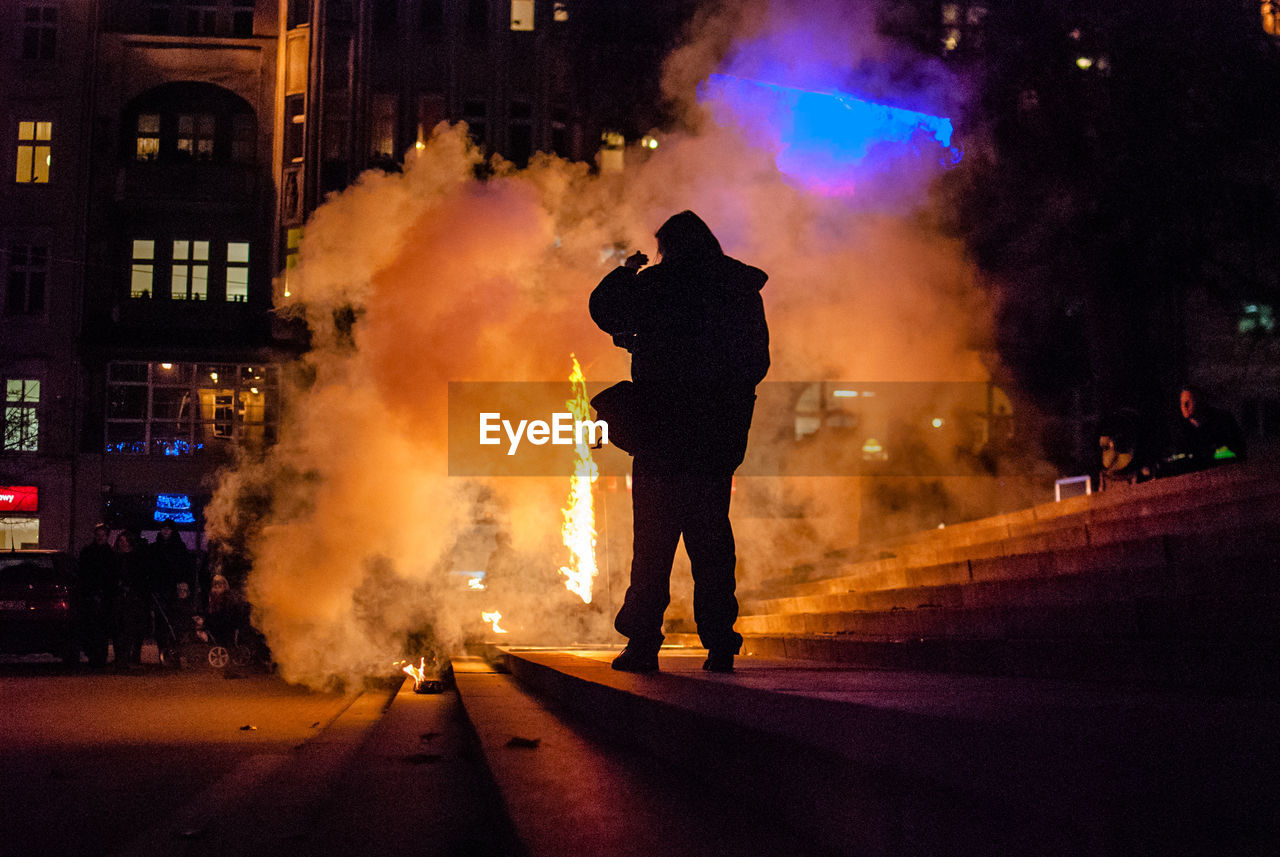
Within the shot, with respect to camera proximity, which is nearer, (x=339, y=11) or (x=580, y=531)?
(x=580, y=531)

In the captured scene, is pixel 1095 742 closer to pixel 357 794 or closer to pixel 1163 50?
pixel 357 794

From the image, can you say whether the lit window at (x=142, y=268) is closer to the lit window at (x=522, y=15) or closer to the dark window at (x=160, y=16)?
the dark window at (x=160, y=16)

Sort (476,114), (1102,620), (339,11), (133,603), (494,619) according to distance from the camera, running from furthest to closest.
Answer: (339,11) < (476,114) < (133,603) < (494,619) < (1102,620)

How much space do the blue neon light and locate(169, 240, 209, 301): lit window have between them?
20.2 m

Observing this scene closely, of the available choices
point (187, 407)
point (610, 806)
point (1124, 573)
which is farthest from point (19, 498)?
point (610, 806)

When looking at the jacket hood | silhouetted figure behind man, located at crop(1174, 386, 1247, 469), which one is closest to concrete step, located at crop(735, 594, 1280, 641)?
the jacket hood

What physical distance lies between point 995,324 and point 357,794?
14174 millimetres

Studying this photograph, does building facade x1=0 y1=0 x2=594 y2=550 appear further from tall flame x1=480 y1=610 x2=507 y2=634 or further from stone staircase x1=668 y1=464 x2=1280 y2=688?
stone staircase x1=668 y1=464 x2=1280 y2=688

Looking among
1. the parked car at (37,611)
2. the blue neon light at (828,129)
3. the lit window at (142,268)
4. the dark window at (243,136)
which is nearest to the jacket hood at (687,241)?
the blue neon light at (828,129)

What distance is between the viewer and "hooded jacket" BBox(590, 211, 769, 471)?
16.5 ft

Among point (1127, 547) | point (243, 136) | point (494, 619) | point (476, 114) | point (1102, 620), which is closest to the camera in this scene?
point (1102, 620)

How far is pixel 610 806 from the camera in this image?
2857 millimetres

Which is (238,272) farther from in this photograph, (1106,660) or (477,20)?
(1106,660)

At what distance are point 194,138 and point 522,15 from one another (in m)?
9.25
